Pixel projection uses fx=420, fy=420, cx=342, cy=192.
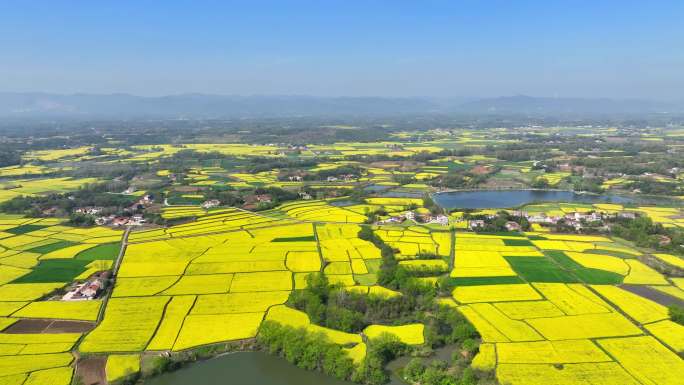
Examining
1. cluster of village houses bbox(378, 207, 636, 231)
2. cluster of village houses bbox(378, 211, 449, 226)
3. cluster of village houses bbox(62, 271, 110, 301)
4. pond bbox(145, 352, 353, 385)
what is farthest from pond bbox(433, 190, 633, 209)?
cluster of village houses bbox(62, 271, 110, 301)

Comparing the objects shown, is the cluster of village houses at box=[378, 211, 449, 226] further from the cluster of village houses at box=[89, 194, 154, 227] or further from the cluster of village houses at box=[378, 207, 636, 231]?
the cluster of village houses at box=[89, 194, 154, 227]

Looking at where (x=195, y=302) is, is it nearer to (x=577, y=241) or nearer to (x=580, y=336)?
(x=580, y=336)

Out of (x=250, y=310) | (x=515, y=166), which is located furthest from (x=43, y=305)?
(x=515, y=166)

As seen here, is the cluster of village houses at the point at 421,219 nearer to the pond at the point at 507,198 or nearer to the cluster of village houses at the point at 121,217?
the pond at the point at 507,198

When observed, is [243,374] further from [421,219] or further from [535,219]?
[535,219]

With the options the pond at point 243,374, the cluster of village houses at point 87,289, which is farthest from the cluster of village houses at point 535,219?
the cluster of village houses at point 87,289

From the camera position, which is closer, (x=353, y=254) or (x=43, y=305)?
(x=43, y=305)

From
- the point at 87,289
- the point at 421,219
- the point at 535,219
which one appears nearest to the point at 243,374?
the point at 87,289
